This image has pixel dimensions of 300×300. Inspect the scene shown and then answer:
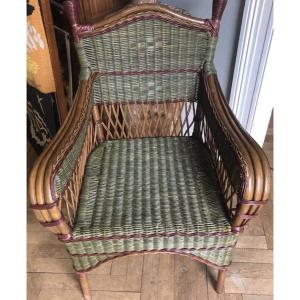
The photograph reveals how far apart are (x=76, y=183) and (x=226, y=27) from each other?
850 millimetres

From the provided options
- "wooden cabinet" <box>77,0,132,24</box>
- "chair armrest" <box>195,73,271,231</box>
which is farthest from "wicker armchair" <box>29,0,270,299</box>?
"wooden cabinet" <box>77,0,132,24</box>

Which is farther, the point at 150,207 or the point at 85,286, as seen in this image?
the point at 85,286

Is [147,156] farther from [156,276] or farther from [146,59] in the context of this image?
[156,276]

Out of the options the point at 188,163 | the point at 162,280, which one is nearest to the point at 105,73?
the point at 188,163

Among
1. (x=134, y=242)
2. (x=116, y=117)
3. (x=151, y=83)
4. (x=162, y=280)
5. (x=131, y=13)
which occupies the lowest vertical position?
(x=162, y=280)

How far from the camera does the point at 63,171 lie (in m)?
0.87

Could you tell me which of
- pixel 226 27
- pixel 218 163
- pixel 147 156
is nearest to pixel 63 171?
pixel 147 156

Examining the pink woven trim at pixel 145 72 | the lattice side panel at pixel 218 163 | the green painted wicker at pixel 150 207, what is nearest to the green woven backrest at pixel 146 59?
the pink woven trim at pixel 145 72

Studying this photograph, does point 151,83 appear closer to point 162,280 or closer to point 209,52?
point 209,52

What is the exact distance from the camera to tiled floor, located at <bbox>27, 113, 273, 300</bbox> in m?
1.19

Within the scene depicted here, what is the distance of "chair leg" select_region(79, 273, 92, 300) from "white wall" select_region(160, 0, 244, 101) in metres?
1.00

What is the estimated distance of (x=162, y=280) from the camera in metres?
1.23
